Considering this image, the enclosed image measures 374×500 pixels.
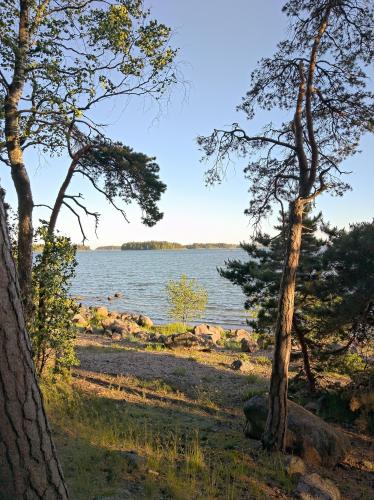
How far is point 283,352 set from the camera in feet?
25.4

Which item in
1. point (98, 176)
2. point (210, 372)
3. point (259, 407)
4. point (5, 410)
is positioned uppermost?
point (98, 176)

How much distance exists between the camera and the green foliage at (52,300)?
8.92m

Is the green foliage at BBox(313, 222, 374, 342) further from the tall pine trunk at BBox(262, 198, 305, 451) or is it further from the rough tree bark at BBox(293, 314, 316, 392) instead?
the tall pine trunk at BBox(262, 198, 305, 451)

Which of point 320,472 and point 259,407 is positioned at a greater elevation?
point 259,407

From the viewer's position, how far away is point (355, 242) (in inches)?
391

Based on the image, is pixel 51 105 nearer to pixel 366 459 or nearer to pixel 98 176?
pixel 98 176

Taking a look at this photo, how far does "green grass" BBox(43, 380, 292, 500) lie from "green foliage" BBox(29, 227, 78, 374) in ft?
2.93

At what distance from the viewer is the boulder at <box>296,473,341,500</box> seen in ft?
19.0

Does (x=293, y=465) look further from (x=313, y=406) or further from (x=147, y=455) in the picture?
(x=313, y=406)

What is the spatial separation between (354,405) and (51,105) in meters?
10.3

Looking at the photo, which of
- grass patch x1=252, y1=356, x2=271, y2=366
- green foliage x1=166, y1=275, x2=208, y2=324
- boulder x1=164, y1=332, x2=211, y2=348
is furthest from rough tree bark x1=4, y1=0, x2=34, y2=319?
green foliage x1=166, y1=275, x2=208, y2=324

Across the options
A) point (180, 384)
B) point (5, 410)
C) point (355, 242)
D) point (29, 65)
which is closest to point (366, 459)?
point (355, 242)

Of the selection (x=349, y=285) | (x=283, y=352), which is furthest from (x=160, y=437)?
(x=349, y=285)

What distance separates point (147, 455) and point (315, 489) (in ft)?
8.37
